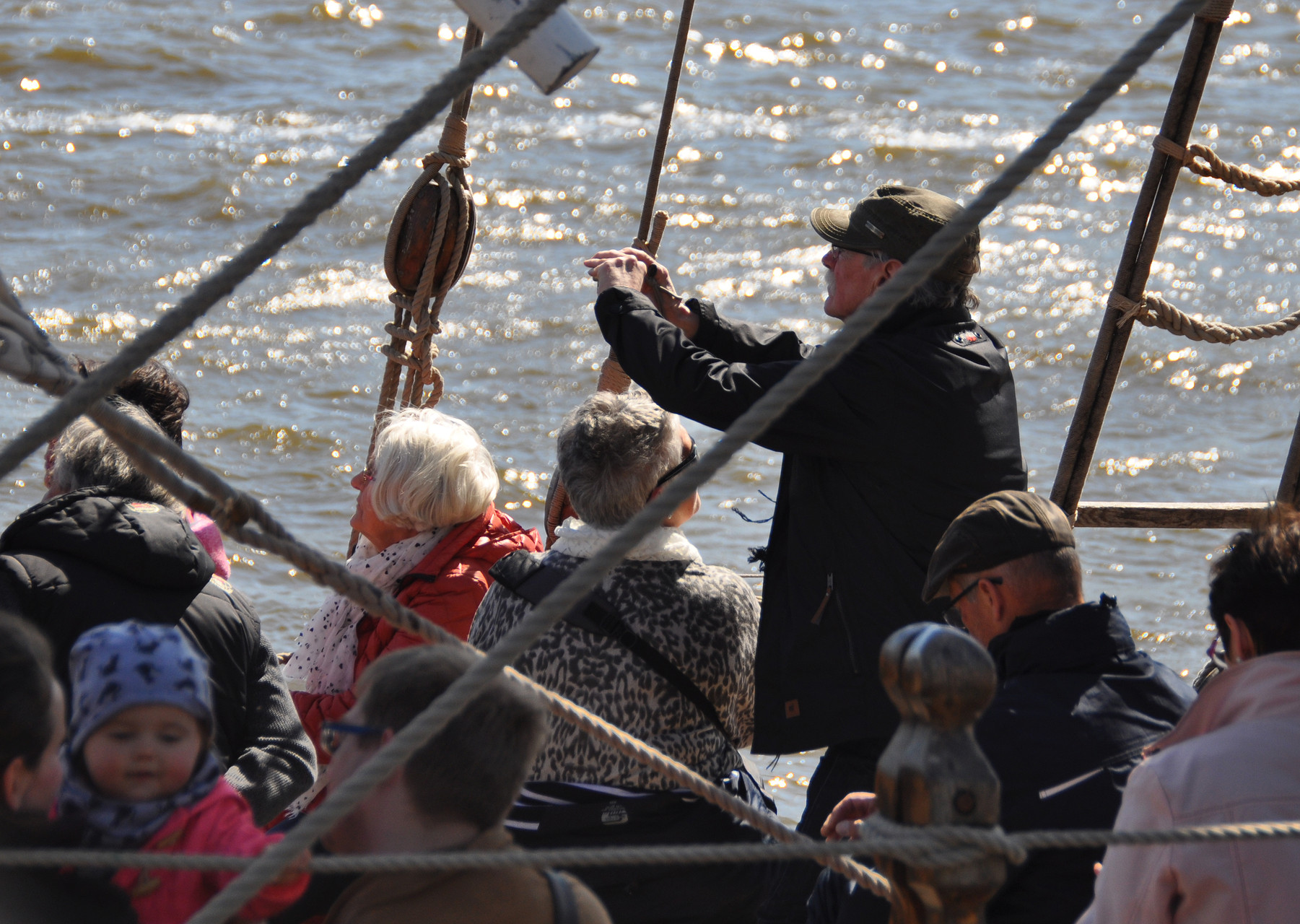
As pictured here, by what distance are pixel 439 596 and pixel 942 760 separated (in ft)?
4.82

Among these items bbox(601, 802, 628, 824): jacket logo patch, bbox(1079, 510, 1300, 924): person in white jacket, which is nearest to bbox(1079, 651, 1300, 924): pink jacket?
bbox(1079, 510, 1300, 924): person in white jacket

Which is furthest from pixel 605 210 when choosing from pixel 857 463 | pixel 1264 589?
pixel 1264 589

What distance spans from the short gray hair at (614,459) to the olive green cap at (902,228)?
1.55 ft

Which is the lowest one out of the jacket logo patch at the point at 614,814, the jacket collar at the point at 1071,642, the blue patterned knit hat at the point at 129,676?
the jacket logo patch at the point at 614,814

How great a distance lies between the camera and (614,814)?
1.91m

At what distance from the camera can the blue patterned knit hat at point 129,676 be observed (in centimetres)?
134

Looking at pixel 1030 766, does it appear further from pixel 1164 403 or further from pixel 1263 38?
pixel 1263 38

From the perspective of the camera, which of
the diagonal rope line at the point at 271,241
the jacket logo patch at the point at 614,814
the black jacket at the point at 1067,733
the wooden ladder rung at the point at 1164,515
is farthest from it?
the wooden ladder rung at the point at 1164,515

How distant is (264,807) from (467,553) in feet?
1.94

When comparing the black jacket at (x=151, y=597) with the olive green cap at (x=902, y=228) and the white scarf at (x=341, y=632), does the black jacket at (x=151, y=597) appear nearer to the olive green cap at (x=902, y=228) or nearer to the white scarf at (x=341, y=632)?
the white scarf at (x=341, y=632)

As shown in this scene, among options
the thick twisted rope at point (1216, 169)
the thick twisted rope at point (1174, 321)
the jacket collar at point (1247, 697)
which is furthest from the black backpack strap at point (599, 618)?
the thick twisted rope at point (1216, 169)

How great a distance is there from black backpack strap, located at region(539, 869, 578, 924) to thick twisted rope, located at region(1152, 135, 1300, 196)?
2.16m

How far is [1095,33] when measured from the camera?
13.2 m

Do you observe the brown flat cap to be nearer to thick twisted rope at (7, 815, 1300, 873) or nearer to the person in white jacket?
the person in white jacket
